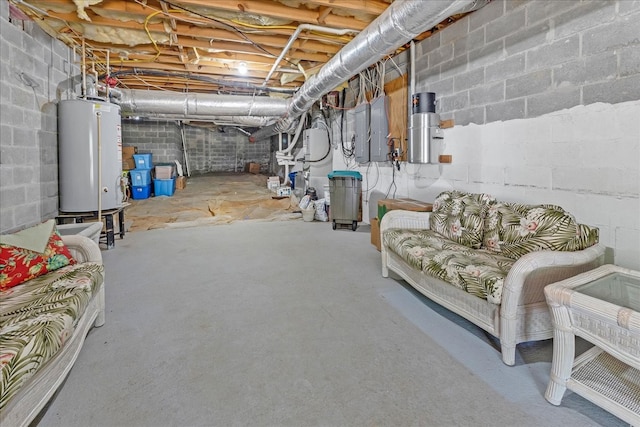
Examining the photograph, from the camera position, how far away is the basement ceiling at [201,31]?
3.19 meters

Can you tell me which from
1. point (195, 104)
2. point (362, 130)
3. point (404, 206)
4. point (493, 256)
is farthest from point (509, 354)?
A: point (195, 104)

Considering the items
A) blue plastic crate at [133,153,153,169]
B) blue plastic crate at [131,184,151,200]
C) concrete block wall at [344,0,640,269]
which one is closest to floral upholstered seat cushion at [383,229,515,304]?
concrete block wall at [344,0,640,269]

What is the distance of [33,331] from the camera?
50.8 inches

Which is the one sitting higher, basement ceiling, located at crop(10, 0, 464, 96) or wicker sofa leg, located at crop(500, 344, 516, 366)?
basement ceiling, located at crop(10, 0, 464, 96)

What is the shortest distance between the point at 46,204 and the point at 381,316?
3617mm

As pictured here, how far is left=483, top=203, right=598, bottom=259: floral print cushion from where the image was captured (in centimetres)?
200

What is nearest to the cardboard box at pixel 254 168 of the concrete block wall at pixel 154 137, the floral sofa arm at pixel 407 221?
the concrete block wall at pixel 154 137

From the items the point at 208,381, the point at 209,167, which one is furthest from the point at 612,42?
the point at 209,167

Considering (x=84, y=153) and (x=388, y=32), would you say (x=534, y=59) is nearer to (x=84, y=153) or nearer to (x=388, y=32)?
(x=388, y=32)

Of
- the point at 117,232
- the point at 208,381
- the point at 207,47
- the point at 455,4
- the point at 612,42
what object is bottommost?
the point at 208,381

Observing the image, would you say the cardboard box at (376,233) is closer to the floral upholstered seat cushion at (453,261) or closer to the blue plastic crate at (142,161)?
the floral upholstered seat cushion at (453,261)

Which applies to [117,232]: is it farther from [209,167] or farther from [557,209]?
[209,167]

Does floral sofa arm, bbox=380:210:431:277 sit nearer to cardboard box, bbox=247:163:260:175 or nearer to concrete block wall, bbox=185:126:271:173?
cardboard box, bbox=247:163:260:175

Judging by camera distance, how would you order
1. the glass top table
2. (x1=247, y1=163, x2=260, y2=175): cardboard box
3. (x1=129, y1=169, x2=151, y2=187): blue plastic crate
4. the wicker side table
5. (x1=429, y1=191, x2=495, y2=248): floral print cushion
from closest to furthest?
the wicker side table, the glass top table, (x1=429, y1=191, x2=495, y2=248): floral print cushion, (x1=129, y1=169, x2=151, y2=187): blue plastic crate, (x1=247, y1=163, x2=260, y2=175): cardboard box
